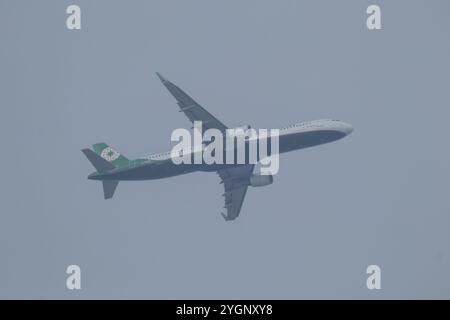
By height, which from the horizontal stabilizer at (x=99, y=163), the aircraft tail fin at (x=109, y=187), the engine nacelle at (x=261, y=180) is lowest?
the aircraft tail fin at (x=109, y=187)

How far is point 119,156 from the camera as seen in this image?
116 m

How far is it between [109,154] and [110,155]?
0.26m

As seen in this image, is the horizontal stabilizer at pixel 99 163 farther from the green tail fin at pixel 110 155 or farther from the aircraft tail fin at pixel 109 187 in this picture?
the aircraft tail fin at pixel 109 187

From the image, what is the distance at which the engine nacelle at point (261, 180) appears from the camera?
121750mm

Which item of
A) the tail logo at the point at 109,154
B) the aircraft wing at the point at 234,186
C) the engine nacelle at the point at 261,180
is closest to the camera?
the tail logo at the point at 109,154

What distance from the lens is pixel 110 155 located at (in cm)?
11625

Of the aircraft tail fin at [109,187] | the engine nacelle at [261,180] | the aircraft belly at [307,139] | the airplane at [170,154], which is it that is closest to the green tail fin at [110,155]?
the airplane at [170,154]

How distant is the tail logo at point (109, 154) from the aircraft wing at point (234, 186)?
14.2m

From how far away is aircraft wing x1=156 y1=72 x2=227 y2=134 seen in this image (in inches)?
4318

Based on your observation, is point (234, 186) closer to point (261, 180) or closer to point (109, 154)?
point (261, 180)

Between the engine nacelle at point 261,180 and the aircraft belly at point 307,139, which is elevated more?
the aircraft belly at point 307,139

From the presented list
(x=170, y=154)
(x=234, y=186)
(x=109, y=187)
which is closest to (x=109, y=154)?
(x=109, y=187)
